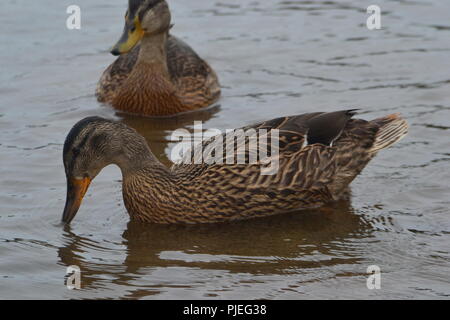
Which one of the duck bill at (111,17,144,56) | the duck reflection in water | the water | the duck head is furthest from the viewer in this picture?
the duck bill at (111,17,144,56)

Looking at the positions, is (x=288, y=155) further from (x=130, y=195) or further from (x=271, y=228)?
(x=130, y=195)

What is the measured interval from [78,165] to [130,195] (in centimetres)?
59

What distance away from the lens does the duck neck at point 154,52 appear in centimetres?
1192

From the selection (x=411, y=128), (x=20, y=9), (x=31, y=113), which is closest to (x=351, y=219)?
(x=411, y=128)

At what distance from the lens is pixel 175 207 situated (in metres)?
8.62

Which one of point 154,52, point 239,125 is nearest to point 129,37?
point 154,52

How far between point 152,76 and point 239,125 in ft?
4.50

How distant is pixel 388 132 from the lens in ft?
30.3

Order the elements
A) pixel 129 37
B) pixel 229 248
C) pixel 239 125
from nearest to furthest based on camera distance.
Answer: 1. pixel 229 248
2. pixel 239 125
3. pixel 129 37

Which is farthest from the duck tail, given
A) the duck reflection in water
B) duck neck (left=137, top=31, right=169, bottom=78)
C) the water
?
duck neck (left=137, top=31, right=169, bottom=78)

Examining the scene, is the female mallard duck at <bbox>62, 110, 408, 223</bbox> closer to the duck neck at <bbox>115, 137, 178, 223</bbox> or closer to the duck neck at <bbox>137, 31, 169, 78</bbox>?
the duck neck at <bbox>115, 137, 178, 223</bbox>

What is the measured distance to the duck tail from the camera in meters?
9.13

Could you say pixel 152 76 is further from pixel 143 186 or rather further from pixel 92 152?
pixel 92 152

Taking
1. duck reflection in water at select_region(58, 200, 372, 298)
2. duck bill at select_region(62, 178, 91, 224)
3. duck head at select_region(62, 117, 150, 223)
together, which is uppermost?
duck head at select_region(62, 117, 150, 223)
